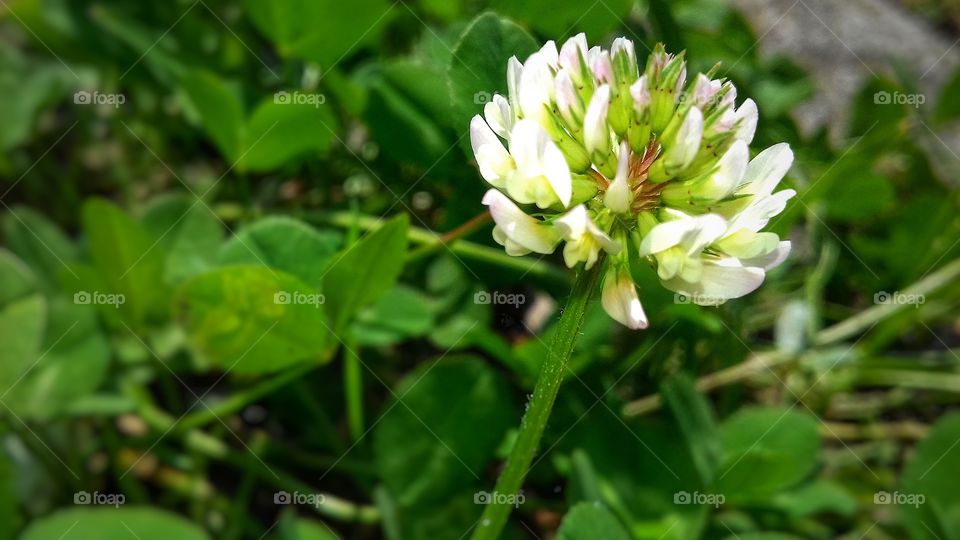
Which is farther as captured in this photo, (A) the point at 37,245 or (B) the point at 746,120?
(A) the point at 37,245

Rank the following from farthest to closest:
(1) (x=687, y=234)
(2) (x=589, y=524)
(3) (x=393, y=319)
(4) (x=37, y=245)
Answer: (4) (x=37, y=245), (3) (x=393, y=319), (2) (x=589, y=524), (1) (x=687, y=234)

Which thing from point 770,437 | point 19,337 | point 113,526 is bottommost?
Answer: point 770,437

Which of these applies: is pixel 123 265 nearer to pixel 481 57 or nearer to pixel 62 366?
pixel 62 366

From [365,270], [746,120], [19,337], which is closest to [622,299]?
[746,120]

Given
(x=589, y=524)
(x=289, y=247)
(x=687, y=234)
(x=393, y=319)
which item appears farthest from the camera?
(x=393, y=319)

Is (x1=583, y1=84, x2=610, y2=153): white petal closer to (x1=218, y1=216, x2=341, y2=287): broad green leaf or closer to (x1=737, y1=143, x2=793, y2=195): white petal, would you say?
(x1=737, y1=143, x2=793, y2=195): white petal

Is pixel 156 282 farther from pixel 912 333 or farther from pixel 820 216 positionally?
pixel 912 333

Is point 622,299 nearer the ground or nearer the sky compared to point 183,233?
nearer the ground
